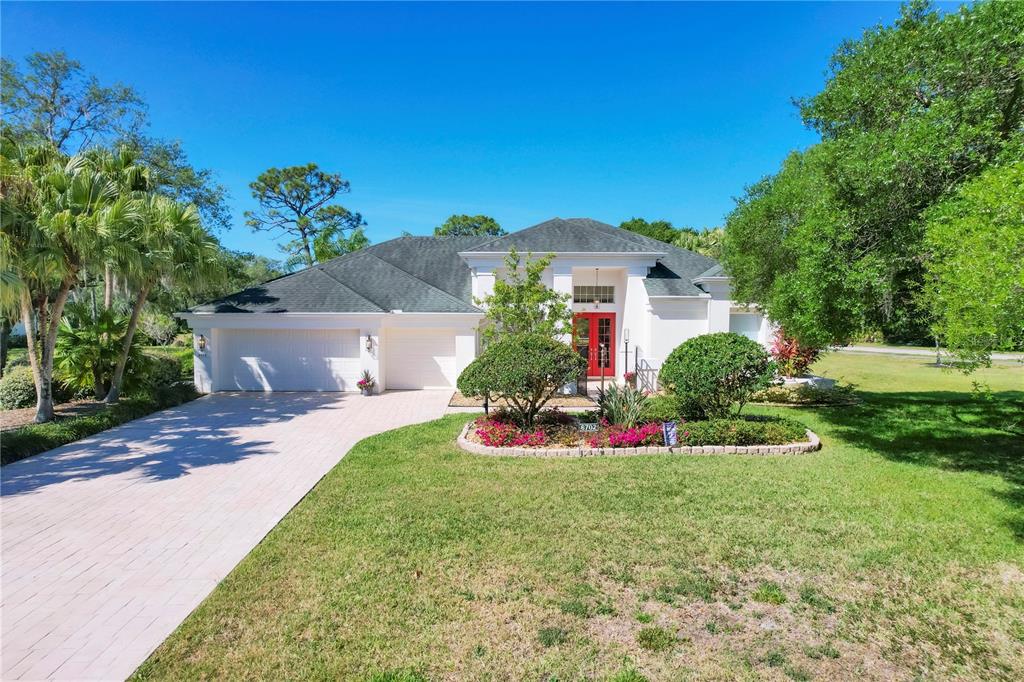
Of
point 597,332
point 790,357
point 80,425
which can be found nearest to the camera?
point 80,425

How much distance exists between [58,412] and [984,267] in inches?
782

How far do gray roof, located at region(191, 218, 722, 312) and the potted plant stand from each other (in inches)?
95.5

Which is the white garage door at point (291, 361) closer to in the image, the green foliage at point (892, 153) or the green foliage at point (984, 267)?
the green foliage at point (892, 153)

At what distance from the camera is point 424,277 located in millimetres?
21000

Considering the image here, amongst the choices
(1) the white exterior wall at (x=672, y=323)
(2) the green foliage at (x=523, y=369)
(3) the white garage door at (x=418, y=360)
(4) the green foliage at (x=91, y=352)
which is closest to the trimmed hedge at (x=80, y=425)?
(4) the green foliage at (x=91, y=352)

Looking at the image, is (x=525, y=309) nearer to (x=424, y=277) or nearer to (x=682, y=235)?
(x=424, y=277)

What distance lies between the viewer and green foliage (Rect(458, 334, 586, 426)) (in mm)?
9805

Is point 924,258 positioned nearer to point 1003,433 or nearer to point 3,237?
point 1003,433

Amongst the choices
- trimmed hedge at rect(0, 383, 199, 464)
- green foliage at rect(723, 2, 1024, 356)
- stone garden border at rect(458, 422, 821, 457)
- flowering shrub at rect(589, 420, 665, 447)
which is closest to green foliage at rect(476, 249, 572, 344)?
flowering shrub at rect(589, 420, 665, 447)

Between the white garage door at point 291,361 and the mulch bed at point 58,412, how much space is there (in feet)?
12.6

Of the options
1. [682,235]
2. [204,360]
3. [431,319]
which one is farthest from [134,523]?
[682,235]

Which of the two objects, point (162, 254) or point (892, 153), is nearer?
point (892, 153)

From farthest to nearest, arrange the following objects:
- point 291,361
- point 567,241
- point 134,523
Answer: point 567,241 < point 291,361 < point 134,523

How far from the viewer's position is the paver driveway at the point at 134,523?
14.0 feet
